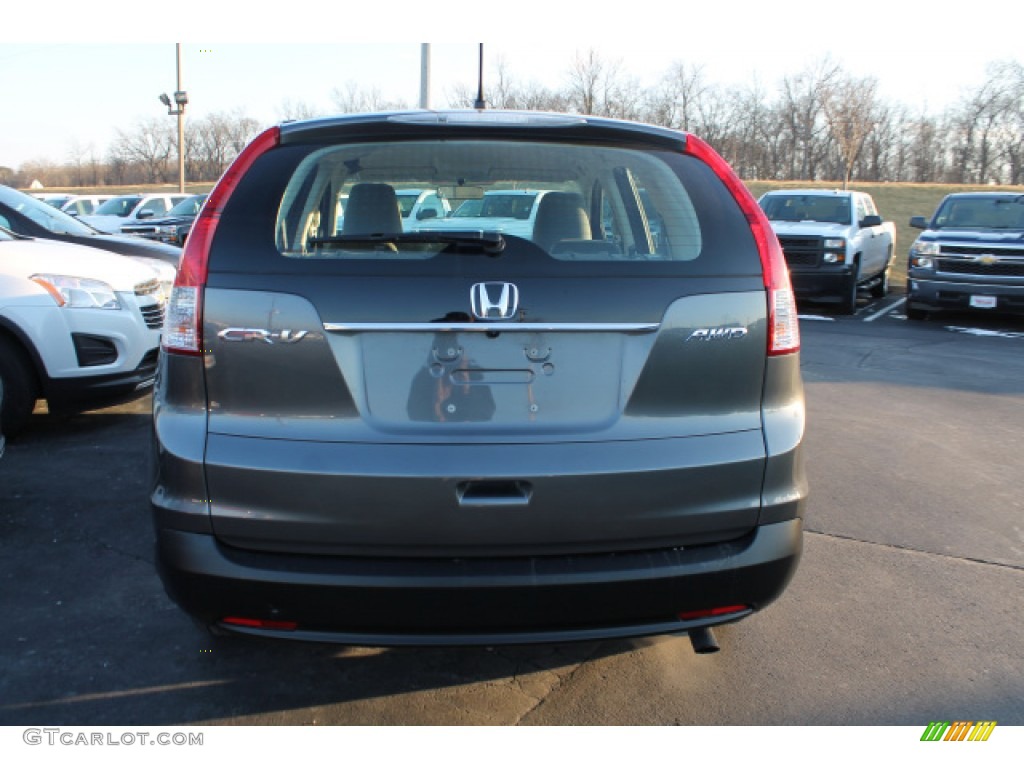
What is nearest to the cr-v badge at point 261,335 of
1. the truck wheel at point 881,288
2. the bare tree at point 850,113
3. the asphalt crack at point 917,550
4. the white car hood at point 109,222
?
the asphalt crack at point 917,550

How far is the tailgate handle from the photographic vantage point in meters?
2.19

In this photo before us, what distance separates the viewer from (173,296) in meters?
2.35

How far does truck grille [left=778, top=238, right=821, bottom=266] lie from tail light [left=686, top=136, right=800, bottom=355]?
11.5m

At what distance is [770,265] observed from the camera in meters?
2.46

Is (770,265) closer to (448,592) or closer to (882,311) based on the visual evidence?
(448,592)

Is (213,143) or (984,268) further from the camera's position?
(213,143)

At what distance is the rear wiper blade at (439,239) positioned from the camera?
7.50 feet

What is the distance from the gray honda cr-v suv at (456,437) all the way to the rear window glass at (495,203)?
0.02 m

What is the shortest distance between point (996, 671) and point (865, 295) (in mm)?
15344

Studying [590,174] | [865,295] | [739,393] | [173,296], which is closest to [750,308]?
[739,393]

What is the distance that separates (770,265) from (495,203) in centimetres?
98

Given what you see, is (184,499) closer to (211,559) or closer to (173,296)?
(211,559)
